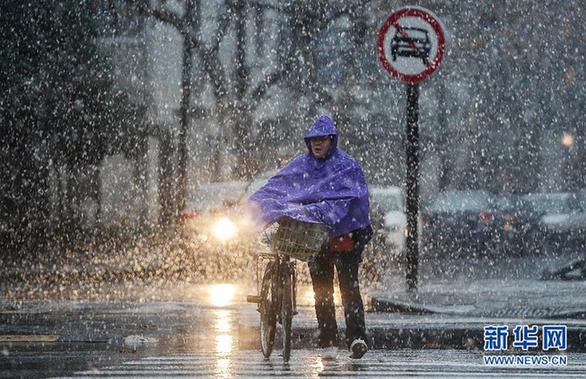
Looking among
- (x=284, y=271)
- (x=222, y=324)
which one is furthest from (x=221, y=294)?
(x=284, y=271)

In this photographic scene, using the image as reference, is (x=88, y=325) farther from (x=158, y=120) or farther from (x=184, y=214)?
(x=158, y=120)

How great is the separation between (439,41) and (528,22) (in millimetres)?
26262

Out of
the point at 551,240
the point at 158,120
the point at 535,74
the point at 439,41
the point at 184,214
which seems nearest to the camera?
the point at 439,41

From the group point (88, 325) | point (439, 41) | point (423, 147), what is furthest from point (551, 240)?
point (423, 147)

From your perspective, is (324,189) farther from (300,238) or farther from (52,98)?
(52,98)

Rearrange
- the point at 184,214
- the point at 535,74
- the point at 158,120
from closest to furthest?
1. the point at 184,214
2. the point at 158,120
3. the point at 535,74

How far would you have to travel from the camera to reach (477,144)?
49.0m

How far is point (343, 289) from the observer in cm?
991

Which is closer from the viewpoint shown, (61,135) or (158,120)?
(61,135)

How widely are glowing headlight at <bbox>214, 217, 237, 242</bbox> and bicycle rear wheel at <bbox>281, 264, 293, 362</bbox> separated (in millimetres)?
11513

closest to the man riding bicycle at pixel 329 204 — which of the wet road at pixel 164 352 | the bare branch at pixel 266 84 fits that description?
the wet road at pixel 164 352

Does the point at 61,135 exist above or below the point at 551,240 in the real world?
above

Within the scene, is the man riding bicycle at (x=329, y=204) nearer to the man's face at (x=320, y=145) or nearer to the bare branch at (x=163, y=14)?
the man's face at (x=320, y=145)

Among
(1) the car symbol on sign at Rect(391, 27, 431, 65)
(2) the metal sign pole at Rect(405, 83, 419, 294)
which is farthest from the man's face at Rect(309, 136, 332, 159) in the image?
(2) the metal sign pole at Rect(405, 83, 419, 294)
